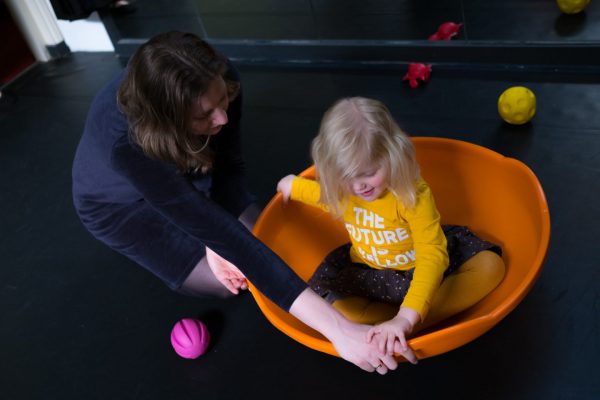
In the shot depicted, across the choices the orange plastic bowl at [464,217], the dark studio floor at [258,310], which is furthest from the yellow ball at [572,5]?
the orange plastic bowl at [464,217]

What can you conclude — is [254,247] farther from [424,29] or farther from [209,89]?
[424,29]

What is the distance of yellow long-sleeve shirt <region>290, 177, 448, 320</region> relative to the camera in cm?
102

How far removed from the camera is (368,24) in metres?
2.30

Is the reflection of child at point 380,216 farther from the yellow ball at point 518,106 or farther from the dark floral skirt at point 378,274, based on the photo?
the yellow ball at point 518,106

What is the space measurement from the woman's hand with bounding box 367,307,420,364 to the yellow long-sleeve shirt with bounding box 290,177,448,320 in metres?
0.04

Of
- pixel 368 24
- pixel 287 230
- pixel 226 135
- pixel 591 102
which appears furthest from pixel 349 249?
pixel 368 24

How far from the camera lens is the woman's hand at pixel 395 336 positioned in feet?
2.96

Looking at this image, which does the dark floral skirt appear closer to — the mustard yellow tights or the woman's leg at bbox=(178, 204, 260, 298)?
the mustard yellow tights

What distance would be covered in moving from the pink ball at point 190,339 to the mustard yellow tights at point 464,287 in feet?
1.23

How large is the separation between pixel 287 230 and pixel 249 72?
50.0 inches

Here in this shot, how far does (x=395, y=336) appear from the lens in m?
0.92

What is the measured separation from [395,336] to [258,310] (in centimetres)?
57

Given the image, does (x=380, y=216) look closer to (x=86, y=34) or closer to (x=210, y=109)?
(x=210, y=109)

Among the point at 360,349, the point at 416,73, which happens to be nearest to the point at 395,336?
the point at 360,349
